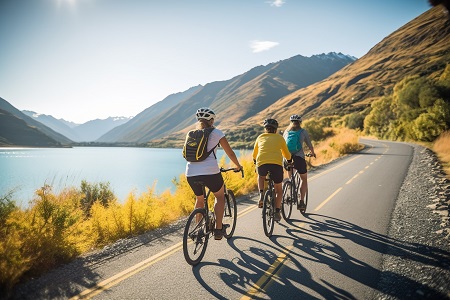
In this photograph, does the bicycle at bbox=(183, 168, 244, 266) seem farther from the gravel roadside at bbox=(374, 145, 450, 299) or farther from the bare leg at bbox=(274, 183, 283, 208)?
the gravel roadside at bbox=(374, 145, 450, 299)

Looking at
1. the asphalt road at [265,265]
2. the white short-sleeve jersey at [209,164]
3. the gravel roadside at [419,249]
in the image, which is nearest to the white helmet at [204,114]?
the white short-sleeve jersey at [209,164]

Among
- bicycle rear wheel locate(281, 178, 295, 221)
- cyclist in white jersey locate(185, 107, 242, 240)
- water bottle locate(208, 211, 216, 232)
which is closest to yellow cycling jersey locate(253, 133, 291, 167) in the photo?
cyclist in white jersey locate(185, 107, 242, 240)

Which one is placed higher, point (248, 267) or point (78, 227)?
point (78, 227)

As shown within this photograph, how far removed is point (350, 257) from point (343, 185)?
722cm

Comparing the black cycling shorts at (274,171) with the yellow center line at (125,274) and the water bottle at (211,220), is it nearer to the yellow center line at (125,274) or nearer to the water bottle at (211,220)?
the water bottle at (211,220)

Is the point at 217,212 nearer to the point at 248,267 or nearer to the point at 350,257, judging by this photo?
the point at 248,267

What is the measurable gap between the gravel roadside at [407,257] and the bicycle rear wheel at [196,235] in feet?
4.84

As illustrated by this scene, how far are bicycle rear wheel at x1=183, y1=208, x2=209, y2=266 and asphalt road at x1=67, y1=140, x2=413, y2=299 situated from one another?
0.16 metres

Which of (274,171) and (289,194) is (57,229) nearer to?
(274,171)

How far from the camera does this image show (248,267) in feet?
14.1

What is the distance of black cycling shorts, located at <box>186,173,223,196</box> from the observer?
425cm

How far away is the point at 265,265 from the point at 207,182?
1.67m

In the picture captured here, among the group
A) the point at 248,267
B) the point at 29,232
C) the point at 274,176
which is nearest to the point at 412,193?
the point at 274,176

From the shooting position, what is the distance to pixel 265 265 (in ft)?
14.3
